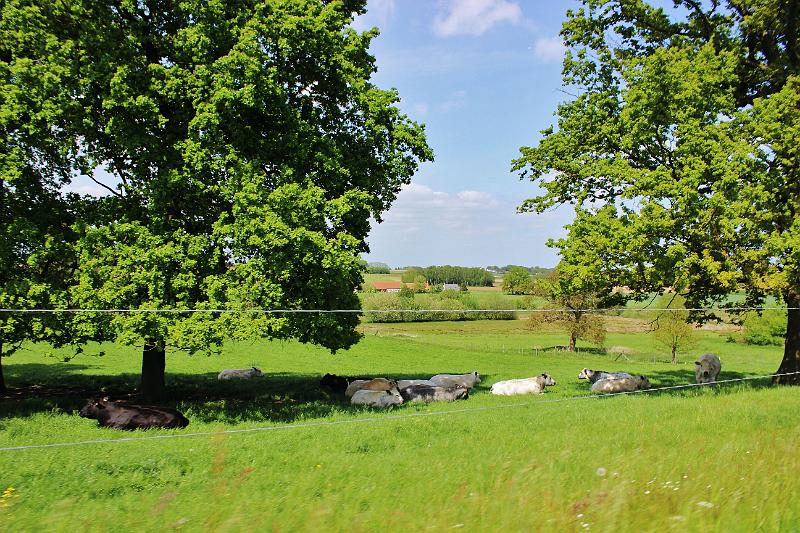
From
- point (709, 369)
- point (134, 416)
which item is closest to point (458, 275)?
point (709, 369)

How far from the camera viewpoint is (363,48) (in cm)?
1557

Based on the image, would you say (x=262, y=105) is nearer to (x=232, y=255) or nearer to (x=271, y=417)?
(x=232, y=255)

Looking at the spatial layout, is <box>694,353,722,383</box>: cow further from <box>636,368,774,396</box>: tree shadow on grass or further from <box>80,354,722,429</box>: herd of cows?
<box>636,368,774,396</box>: tree shadow on grass

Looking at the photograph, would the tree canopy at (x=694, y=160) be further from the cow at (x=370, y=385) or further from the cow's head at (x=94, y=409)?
the cow's head at (x=94, y=409)

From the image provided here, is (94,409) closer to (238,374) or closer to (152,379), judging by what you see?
(152,379)

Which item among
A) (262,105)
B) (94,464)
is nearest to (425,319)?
(262,105)

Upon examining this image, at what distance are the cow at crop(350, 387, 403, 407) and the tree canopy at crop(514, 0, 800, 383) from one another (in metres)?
7.79

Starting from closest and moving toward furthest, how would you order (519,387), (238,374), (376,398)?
(376,398)
(519,387)
(238,374)

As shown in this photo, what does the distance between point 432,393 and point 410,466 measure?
13.2m

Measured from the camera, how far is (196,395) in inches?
739

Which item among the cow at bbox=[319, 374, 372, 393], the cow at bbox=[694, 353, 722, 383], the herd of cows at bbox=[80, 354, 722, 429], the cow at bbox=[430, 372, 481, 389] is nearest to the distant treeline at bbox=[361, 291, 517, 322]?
the cow at bbox=[430, 372, 481, 389]

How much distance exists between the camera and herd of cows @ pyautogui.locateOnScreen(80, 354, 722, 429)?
1330 centimetres

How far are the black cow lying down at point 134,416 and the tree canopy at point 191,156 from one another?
1705 mm

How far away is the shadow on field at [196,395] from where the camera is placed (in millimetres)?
15000
